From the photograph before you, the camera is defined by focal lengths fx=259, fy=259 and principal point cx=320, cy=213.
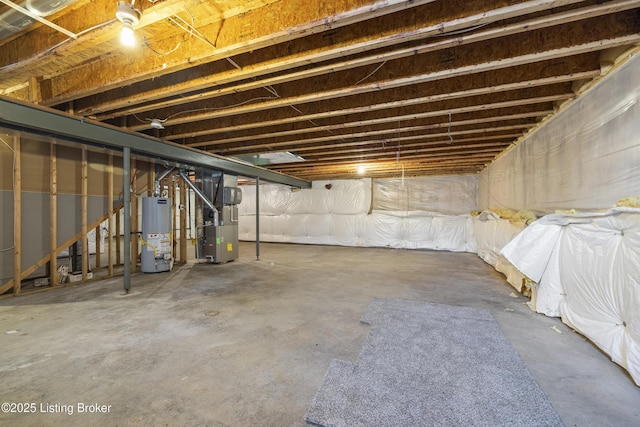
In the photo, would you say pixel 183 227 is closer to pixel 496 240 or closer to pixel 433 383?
pixel 433 383

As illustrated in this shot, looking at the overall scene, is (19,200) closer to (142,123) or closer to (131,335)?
(142,123)

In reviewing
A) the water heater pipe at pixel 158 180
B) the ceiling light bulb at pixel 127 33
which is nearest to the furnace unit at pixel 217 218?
the water heater pipe at pixel 158 180

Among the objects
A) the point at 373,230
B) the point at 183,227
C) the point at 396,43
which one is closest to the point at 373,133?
A: the point at 396,43

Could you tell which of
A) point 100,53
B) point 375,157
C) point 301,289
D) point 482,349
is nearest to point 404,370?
point 482,349

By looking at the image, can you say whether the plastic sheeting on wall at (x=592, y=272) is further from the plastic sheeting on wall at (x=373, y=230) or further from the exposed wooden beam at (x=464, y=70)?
the plastic sheeting on wall at (x=373, y=230)

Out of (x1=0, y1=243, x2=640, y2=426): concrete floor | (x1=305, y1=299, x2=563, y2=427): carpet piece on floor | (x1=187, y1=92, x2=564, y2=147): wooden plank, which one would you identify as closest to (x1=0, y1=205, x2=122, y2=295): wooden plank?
(x1=0, y1=243, x2=640, y2=426): concrete floor

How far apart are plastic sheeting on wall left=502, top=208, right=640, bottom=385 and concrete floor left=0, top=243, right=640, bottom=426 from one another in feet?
0.49

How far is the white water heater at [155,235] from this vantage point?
4.57 m

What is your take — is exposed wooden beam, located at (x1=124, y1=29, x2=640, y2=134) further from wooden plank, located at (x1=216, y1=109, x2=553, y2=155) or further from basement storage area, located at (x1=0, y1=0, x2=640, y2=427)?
wooden plank, located at (x1=216, y1=109, x2=553, y2=155)

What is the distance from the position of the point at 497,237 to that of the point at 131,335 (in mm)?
5438

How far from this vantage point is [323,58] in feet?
6.49

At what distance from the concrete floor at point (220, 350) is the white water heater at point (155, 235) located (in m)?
0.64

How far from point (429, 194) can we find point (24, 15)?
7.87 m

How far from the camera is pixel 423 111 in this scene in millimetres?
3086
